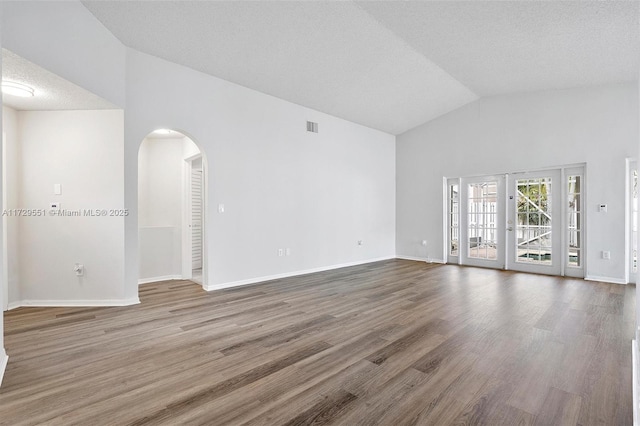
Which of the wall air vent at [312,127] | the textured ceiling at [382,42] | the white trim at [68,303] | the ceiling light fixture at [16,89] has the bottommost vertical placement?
the white trim at [68,303]

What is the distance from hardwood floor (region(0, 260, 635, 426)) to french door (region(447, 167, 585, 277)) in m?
1.73

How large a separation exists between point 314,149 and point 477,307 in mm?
3962

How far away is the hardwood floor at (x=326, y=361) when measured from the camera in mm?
1912

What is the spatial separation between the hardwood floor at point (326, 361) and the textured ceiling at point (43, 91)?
245 cm

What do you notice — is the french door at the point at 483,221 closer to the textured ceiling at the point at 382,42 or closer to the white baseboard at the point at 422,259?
the white baseboard at the point at 422,259

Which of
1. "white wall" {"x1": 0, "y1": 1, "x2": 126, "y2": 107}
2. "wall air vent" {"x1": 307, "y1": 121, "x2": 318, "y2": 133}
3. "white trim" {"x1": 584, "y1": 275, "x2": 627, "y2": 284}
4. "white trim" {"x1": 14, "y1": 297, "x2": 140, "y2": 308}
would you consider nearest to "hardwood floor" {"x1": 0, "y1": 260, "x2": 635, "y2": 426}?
"white trim" {"x1": 14, "y1": 297, "x2": 140, "y2": 308}

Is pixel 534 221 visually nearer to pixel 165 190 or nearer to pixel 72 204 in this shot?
pixel 165 190

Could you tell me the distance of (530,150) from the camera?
623 centimetres

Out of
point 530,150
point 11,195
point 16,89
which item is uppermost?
point 16,89

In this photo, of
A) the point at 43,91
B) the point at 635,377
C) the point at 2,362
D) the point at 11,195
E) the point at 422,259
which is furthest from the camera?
the point at 422,259

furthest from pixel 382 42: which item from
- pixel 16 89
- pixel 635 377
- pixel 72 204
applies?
Result: pixel 72 204

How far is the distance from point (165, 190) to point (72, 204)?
1880 mm

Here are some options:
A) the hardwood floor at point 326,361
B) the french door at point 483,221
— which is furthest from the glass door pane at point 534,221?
the hardwood floor at point 326,361

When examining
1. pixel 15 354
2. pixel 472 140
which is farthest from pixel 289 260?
pixel 472 140
